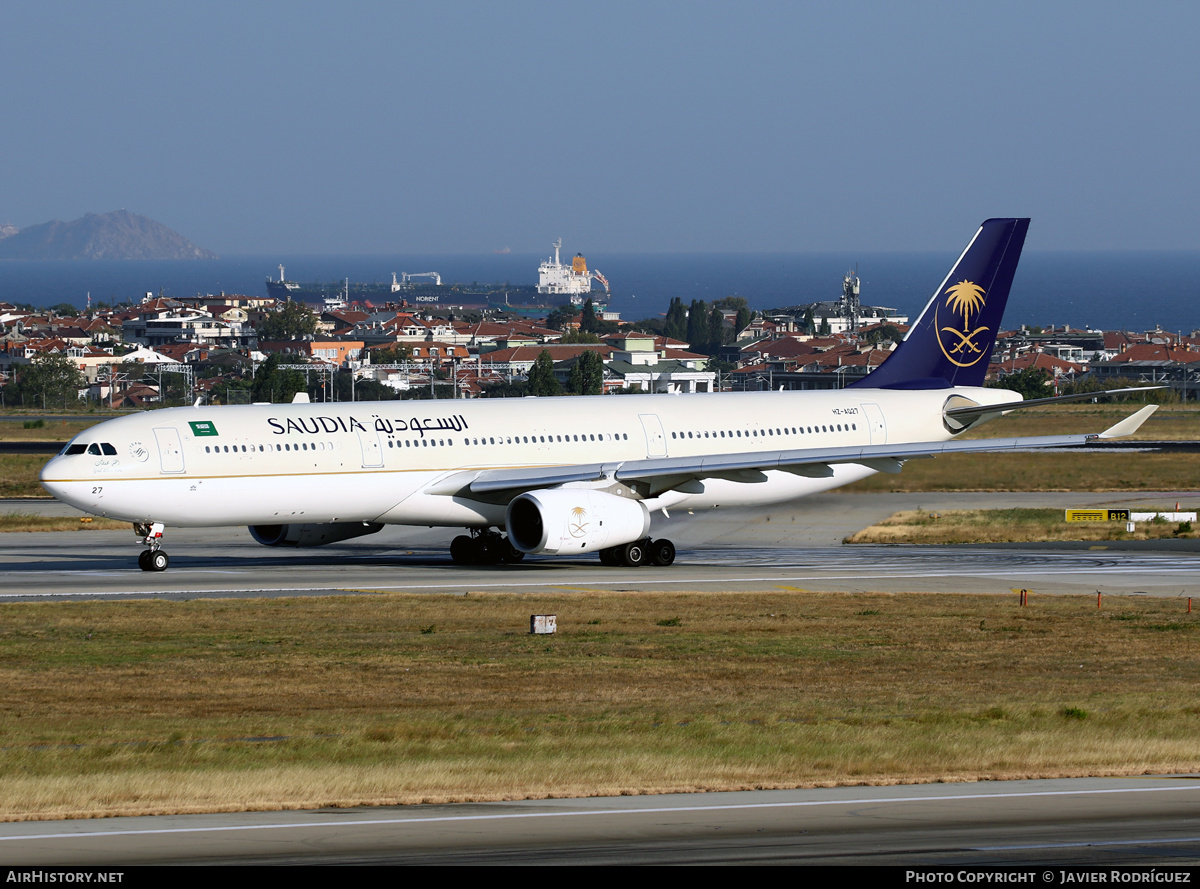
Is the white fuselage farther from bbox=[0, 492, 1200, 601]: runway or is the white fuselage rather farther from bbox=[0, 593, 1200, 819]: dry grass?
bbox=[0, 593, 1200, 819]: dry grass

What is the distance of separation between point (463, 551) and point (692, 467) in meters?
7.26

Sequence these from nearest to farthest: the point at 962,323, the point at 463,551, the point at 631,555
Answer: the point at 631,555, the point at 463,551, the point at 962,323

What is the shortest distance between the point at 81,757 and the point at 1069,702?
44.8 ft

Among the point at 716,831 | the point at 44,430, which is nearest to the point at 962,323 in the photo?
the point at 716,831

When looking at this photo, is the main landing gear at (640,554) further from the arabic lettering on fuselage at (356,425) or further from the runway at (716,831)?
the runway at (716,831)

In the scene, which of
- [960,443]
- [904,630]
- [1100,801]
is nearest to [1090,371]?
[960,443]

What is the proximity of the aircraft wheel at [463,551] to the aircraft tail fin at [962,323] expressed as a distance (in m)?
14.5

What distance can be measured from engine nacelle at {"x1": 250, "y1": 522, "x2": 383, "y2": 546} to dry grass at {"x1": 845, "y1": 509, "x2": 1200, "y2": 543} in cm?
1608

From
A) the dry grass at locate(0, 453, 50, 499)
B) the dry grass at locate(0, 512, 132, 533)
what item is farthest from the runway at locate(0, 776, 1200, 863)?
the dry grass at locate(0, 453, 50, 499)

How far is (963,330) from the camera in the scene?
4862cm

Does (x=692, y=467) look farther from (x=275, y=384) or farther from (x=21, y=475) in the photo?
(x=275, y=384)

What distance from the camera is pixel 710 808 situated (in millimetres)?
15102

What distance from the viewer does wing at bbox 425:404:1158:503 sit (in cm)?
3888
